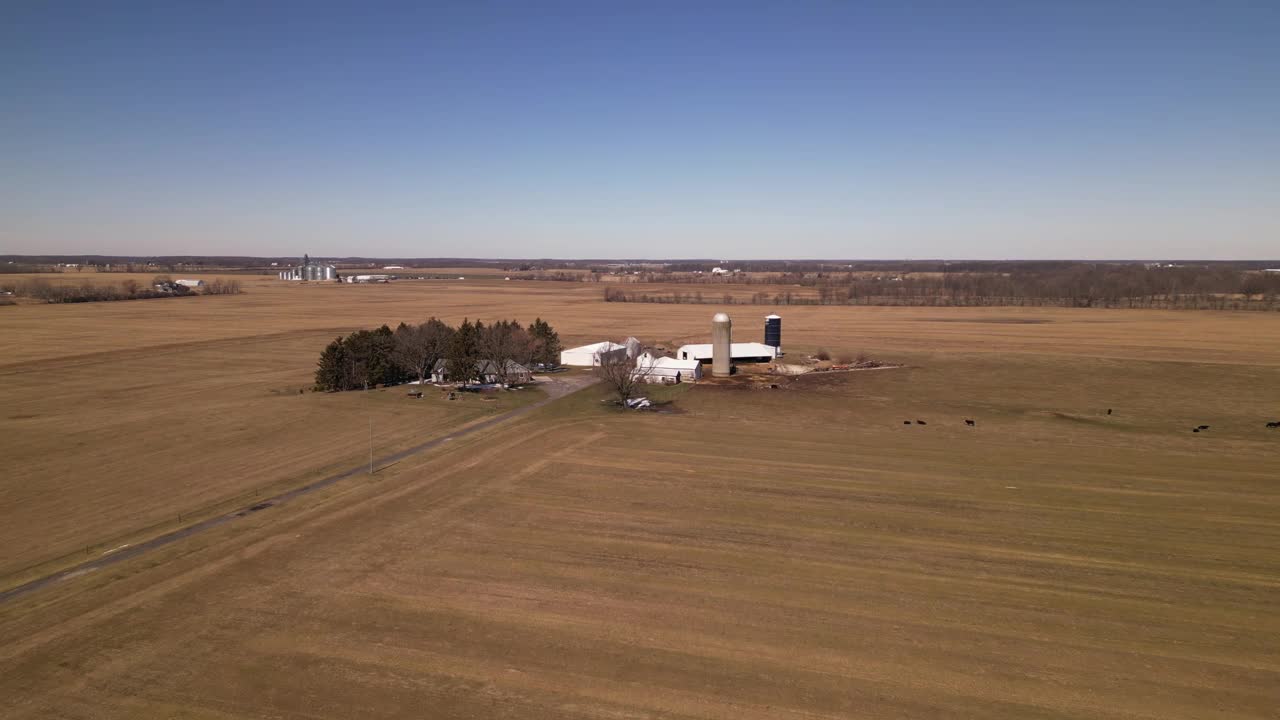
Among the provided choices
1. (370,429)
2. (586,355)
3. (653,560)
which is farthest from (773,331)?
(653,560)

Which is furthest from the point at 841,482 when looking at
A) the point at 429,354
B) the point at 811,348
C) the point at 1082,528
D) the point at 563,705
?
the point at 811,348

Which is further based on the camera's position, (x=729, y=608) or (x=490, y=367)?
(x=490, y=367)

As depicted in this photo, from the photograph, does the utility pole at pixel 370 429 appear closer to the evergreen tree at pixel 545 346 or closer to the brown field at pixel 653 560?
the brown field at pixel 653 560

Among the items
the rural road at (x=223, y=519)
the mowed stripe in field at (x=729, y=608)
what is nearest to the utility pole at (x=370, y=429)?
the rural road at (x=223, y=519)

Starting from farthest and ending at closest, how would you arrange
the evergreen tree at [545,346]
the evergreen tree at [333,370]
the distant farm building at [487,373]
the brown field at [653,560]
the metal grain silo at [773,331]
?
the metal grain silo at [773,331] → the evergreen tree at [545,346] → the distant farm building at [487,373] → the evergreen tree at [333,370] → the brown field at [653,560]

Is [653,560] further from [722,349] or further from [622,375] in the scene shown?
[722,349]
